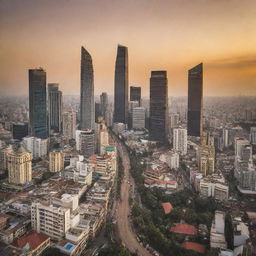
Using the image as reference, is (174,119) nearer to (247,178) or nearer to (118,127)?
(118,127)

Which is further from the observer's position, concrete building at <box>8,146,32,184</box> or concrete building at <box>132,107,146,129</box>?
concrete building at <box>132,107,146,129</box>

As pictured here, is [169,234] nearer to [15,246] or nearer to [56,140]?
[15,246]

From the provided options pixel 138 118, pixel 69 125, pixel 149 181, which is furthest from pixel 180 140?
pixel 138 118

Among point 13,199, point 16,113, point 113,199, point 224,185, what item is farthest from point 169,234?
point 16,113

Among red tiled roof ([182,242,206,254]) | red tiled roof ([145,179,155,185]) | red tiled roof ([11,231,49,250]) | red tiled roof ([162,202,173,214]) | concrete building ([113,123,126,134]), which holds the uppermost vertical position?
concrete building ([113,123,126,134])

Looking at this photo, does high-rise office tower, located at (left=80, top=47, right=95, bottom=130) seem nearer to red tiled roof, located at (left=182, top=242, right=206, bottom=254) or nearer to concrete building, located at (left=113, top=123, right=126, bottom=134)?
concrete building, located at (left=113, top=123, right=126, bottom=134)

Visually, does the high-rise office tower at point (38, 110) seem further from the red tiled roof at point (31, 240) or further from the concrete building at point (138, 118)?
the red tiled roof at point (31, 240)

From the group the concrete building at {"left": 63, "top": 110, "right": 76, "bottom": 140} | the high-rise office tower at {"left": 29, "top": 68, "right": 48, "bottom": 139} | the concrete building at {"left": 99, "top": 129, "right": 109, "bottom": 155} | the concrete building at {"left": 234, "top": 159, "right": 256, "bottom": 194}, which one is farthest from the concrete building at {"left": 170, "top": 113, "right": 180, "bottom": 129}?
the concrete building at {"left": 234, "top": 159, "right": 256, "bottom": 194}
